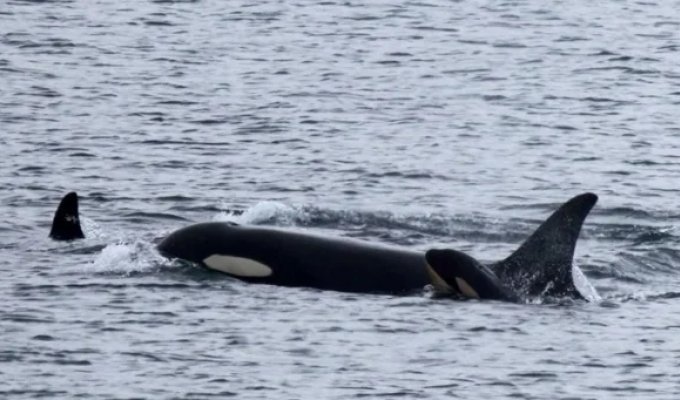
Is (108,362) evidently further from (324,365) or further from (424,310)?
(424,310)

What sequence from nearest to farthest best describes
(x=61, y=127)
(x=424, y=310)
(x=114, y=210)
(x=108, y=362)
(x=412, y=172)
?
(x=108, y=362) < (x=424, y=310) < (x=114, y=210) < (x=412, y=172) < (x=61, y=127)

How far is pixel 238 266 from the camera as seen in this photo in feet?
→ 76.4

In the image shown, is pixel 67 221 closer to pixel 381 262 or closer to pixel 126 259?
pixel 126 259

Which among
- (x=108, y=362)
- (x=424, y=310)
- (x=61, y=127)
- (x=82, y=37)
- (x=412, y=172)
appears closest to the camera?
(x=108, y=362)

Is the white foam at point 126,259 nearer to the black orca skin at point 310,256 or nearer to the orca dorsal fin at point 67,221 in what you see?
the black orca skin at point 310,256

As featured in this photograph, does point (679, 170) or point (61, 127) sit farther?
point (61, 127)

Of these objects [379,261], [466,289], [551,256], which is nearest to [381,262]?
[379,261]

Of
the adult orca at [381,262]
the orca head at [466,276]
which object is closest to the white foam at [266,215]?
the adult orca at [381,262]

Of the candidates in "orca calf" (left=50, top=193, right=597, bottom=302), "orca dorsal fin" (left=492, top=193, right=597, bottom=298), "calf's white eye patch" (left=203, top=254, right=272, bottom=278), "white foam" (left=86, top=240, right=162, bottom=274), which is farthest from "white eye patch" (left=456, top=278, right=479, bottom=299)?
"white foam" (left=86, top=240, right=162, bottom=274)

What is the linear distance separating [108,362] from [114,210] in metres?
8.22

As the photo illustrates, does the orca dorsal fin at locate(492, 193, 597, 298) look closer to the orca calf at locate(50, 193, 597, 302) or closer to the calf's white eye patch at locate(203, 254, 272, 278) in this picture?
the orca calf at locate(50, 193, 597, 302)

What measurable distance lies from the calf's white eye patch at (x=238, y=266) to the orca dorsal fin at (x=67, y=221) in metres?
2.40

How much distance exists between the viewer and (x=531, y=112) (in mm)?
38656

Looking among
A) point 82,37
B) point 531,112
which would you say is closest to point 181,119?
point 531,112
